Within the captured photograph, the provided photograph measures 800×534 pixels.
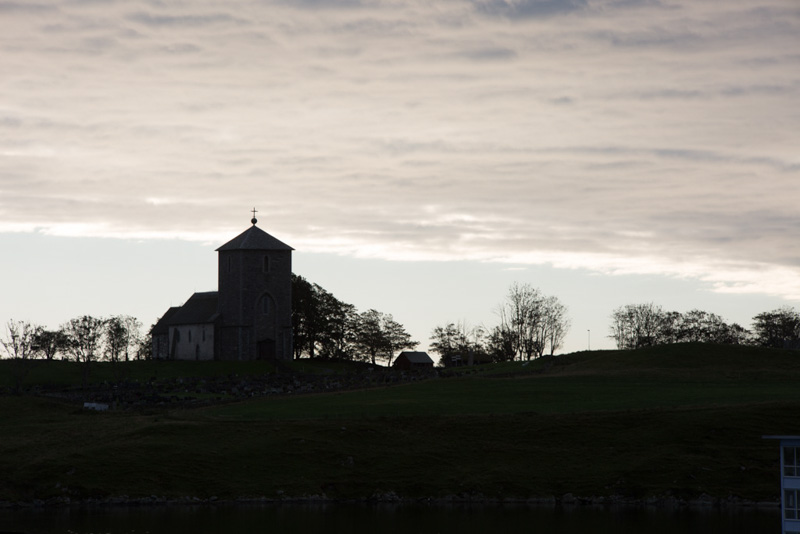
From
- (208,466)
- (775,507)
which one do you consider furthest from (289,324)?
(775,507)

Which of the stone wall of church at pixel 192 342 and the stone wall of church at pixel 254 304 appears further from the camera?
the stone wall of church at pixel 192 342

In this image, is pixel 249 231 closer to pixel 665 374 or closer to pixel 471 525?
pixel 665 374

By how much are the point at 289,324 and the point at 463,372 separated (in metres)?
30.3

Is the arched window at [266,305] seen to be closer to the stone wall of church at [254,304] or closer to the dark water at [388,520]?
the stone wall of church at [254,304]

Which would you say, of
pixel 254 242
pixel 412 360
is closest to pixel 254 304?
pixel 254 242

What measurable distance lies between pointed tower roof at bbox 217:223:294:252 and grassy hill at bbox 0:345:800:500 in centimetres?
5147

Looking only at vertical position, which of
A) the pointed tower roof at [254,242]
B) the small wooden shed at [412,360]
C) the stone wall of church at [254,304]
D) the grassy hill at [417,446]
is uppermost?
the pointed tower roof at [254,242]

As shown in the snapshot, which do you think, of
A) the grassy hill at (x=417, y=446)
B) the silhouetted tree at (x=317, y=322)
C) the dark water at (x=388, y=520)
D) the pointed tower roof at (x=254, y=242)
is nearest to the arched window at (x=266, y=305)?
the pointed tower roof at (x=254, y=242)

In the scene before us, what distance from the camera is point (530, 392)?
70.6m

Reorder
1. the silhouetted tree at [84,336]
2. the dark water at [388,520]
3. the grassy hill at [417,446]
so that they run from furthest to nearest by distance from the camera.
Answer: the silhouetted tree at [84,336]
the grassy hill at [417,446]
the dark water at [388,520]

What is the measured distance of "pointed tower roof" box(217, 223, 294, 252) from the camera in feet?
397

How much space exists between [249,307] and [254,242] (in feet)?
23.6

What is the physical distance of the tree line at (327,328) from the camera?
137m

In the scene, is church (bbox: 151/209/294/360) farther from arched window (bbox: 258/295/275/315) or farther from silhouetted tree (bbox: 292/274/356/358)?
silhouetted tree (bbox: 292/274/356/358)
